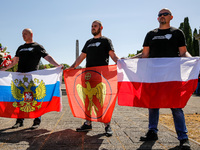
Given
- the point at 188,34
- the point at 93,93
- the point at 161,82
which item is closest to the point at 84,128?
the point at 93,93

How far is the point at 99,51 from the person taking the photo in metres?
3.75

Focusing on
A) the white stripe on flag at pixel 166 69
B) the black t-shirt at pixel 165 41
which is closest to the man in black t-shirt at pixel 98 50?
the white stripe on flag at pixel 166 69

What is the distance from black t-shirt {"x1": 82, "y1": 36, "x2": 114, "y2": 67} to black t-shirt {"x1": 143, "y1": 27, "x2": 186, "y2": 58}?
86 cm

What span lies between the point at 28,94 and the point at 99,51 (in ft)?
5.72

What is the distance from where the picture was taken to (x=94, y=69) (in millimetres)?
3744

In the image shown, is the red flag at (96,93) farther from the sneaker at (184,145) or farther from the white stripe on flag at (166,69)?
the sneaker at (184,145)

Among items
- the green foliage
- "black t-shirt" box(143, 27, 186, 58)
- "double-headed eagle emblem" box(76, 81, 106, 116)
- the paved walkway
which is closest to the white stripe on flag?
"black t-shirt" box(143, 27, 186, 58)

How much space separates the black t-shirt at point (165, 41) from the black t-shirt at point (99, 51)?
0.86m

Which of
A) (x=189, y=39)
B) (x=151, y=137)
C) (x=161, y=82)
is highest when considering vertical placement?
(x=189, y=39)

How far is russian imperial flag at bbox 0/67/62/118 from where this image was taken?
403 centimetres

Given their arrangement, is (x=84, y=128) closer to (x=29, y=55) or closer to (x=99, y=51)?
(x=99, y=51)

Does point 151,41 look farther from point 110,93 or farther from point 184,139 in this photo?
point 184,139

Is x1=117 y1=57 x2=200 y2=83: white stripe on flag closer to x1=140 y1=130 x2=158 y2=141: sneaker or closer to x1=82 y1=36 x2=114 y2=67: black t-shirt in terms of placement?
x1=82 y1=36 x2=114 y2=67: black t-shirt

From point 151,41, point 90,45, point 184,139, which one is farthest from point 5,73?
point 184,139
